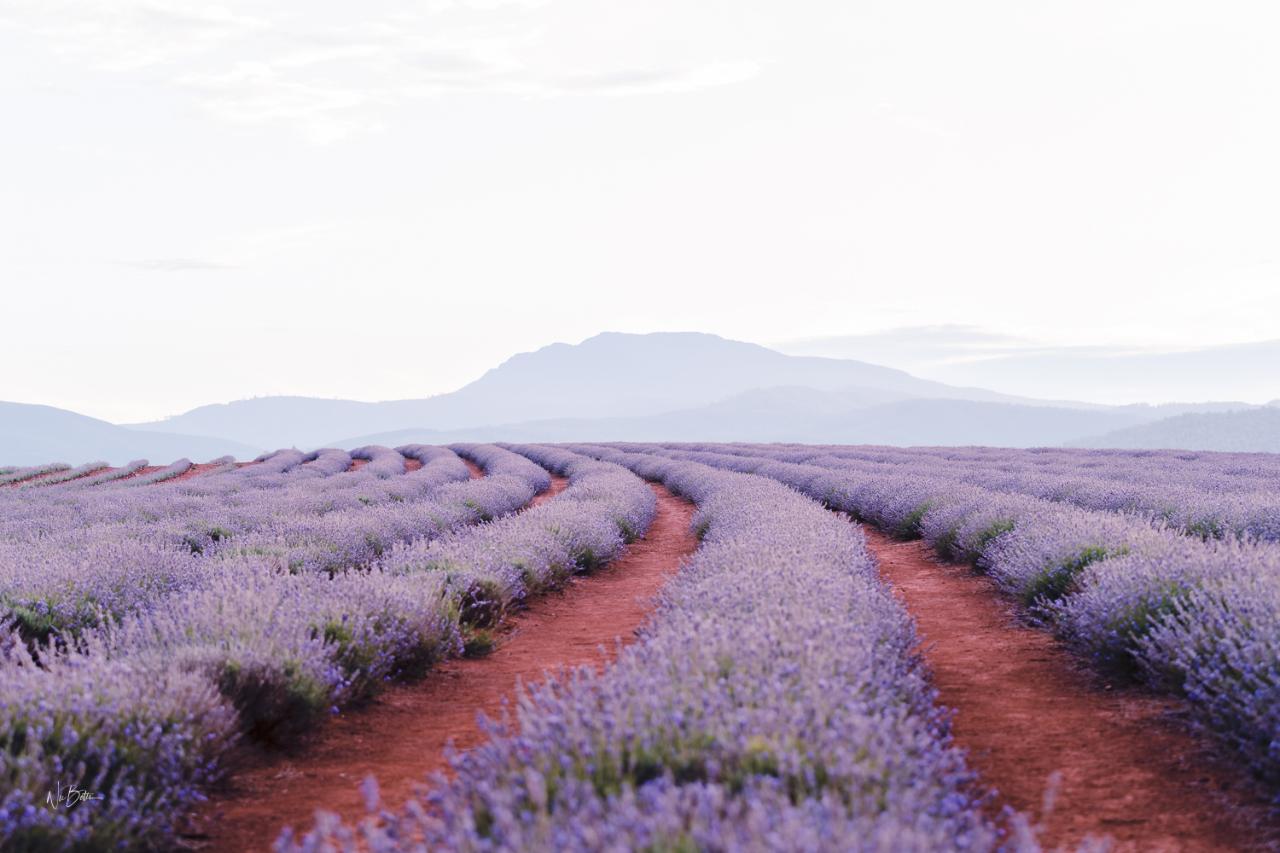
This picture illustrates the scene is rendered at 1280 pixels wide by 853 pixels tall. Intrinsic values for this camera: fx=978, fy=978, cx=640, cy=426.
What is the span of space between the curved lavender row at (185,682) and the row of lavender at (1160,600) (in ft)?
11.2

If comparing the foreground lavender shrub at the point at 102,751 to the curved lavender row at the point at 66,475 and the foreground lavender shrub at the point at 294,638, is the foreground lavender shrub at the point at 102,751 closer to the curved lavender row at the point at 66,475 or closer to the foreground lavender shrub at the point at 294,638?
the foreground lavender shrub at the point at 294,638

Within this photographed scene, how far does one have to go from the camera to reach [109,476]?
25547 millimetres

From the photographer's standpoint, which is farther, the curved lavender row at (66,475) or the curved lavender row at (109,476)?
the curved lavender row at (66,475)

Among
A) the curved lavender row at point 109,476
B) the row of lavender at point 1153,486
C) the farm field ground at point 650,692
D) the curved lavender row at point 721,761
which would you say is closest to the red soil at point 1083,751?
the farm field ground at point 650,692

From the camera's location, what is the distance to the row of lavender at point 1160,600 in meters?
3.53

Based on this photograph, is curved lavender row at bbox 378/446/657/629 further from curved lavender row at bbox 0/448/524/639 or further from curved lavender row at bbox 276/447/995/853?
curved lavender row at bbox 276/447/995/853

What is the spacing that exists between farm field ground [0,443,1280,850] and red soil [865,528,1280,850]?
0.02 m

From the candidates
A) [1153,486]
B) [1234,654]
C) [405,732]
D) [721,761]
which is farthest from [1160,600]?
[1153,486]

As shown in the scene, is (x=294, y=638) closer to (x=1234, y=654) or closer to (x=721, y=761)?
(x=721, y=761)

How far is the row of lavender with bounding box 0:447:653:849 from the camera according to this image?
290 centimetres

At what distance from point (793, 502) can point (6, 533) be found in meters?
7.99

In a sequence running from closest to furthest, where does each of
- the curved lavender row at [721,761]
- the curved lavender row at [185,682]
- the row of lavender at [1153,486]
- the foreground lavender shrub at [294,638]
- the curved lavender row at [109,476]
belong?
the curved lavender row at [721,761], the curved lavender row at [185,682], the foreground lavender shrub at [294,638], the row of lavender at [1153,486], the curved lavender row at [109,476]

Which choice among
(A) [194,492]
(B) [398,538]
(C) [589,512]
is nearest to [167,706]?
(B) [398,538]

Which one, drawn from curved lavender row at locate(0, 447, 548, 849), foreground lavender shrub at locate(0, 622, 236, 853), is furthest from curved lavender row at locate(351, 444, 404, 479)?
foreground lavender shrub at locate(0, 622, 236, 853)
